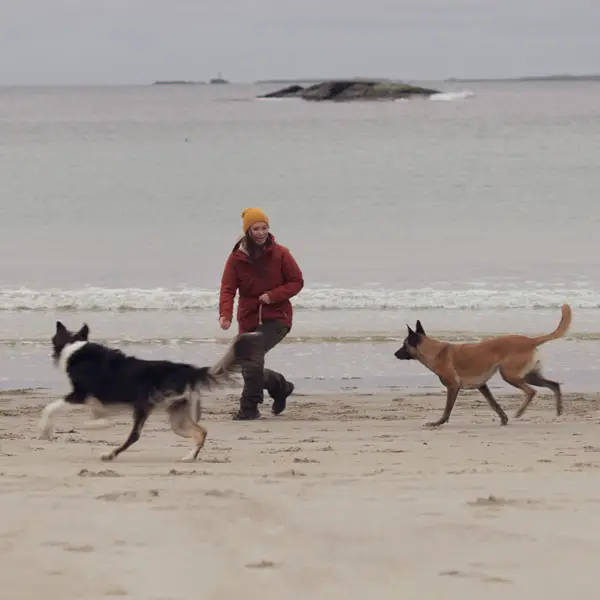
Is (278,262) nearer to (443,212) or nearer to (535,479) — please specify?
(535,479)

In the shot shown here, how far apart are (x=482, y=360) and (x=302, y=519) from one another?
422 centimetres

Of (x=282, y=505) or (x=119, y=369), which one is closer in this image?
(x=282, y=505)

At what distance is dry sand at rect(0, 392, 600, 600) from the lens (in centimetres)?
428

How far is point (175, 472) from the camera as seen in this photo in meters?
6.58

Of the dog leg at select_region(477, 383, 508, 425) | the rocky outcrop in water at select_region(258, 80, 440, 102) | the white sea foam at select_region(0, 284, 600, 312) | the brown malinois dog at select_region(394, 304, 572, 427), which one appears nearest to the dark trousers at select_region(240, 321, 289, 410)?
the brown malinois dog at select_region(394, 304, 572, 427)

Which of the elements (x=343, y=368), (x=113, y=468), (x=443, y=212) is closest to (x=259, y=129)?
(x=443, y=212)

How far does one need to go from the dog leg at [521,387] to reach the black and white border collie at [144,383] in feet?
8.84

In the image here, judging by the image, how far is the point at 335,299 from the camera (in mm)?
17016

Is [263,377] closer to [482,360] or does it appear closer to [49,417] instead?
[482,360]

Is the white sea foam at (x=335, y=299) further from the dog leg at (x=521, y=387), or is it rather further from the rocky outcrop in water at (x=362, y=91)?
the rocky outcrop in water at (x=362, y=91)

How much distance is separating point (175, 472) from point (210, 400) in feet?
12.5

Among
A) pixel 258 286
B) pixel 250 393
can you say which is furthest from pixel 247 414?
pixel 258 286

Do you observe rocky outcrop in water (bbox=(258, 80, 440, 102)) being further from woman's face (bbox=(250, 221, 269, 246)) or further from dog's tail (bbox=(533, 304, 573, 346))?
woman's face (bbox=(250, 221, 269, 246))

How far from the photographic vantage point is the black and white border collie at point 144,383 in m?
7.13
